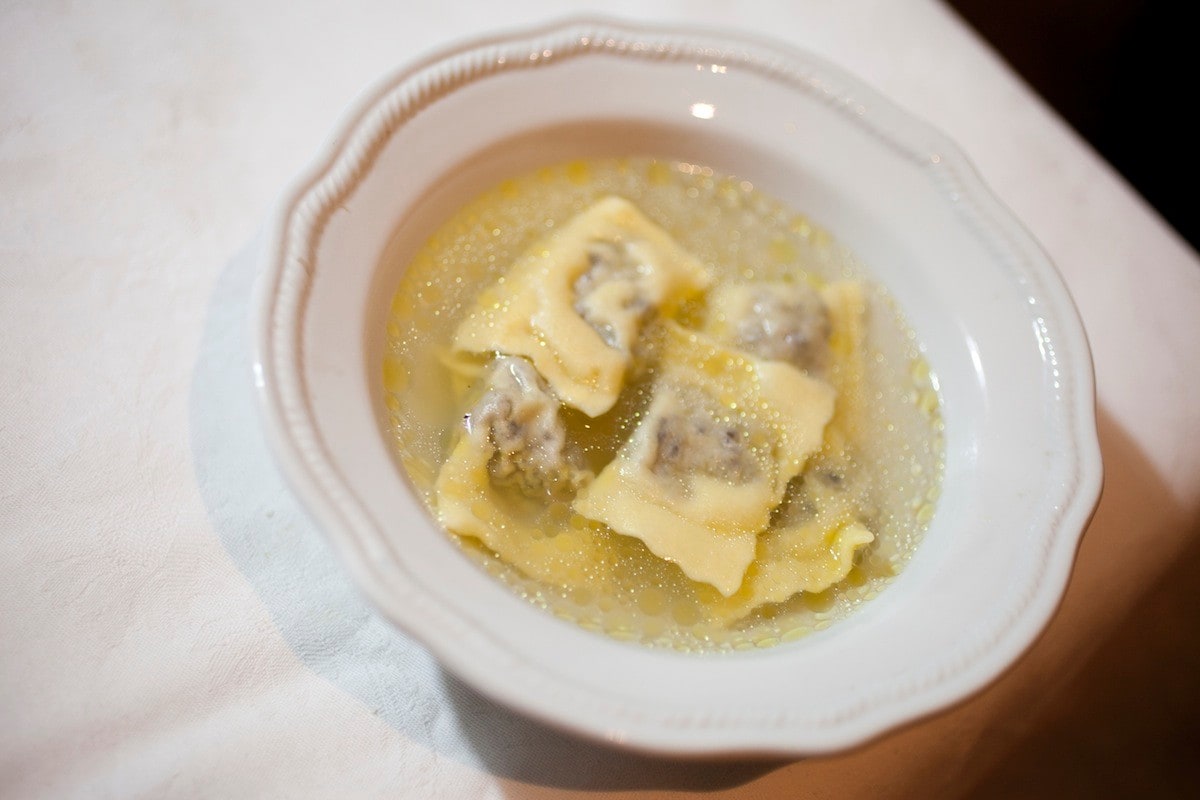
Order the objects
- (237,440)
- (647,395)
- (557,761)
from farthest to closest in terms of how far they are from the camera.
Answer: (647,395) → (237,440) → (557,761)

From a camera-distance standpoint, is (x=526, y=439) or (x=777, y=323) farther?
(x=777, y=323)

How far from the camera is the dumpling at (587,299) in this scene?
0.98 m

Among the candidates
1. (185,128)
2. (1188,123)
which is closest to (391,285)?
(185,128)

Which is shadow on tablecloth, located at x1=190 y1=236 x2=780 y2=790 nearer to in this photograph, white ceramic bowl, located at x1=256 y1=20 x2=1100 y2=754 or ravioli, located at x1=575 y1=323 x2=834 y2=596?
white ceramic bowl, located at x1=256 y1=20 x2=1100 y2=754

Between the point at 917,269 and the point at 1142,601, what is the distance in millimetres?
470

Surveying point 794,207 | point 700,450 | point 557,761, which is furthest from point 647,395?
point 557,761

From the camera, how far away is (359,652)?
0.80 meters

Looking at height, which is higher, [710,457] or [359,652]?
[710,457]

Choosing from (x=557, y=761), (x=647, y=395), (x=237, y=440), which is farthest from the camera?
(x=647, y=395)

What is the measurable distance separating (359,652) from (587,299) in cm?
46

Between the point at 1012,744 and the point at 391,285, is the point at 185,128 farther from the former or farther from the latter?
the point at 1012,744

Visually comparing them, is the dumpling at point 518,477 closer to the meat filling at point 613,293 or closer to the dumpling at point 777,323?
the meat filling at point 613,293

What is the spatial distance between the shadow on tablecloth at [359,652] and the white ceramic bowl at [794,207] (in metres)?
0.08

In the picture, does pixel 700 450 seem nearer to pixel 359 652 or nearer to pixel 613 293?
pixel 613 293
